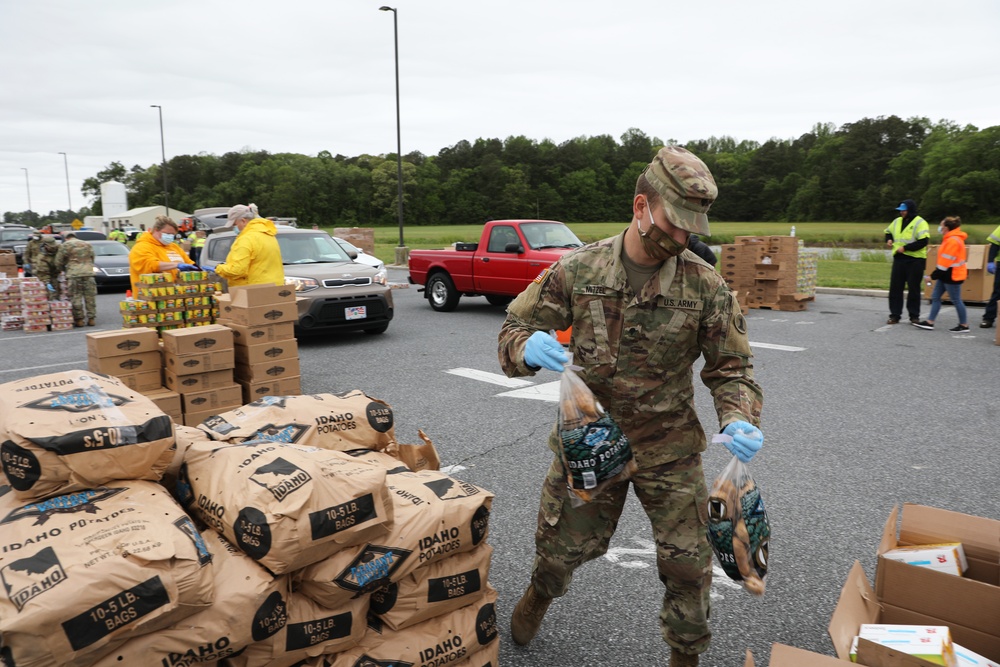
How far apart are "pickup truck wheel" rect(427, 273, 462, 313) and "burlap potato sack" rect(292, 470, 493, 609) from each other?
10.9 m

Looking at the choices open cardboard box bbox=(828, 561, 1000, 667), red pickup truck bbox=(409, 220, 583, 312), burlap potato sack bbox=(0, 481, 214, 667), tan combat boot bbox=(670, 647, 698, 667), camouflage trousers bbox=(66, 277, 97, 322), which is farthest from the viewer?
camouflage trousers bbox=(66, 277, 97, 322)

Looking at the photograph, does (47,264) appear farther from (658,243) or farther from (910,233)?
(910,233)

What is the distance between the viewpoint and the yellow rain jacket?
7.59 meters

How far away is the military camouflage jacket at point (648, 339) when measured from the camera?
2574 millimetres

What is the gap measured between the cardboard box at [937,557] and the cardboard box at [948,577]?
5 centimetres

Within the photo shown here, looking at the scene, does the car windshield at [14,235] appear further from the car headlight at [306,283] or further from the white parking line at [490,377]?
the white parking line at [490,377]

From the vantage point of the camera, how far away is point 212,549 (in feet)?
7.34

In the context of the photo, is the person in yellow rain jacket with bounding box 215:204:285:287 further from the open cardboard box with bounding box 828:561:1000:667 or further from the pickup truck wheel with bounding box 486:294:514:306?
the open cardboard box with bounding box 828:561:1000:667

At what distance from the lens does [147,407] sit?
2.53m

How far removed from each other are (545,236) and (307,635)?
10935 mm

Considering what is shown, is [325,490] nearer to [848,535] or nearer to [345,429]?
[345,429]

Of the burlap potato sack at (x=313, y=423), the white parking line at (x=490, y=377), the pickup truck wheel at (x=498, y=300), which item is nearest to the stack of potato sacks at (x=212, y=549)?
the burlap potato sack at (x=313, y=423)

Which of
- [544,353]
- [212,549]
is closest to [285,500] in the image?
[212,549]

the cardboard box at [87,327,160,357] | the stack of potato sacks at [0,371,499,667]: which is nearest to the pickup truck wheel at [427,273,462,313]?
the cardboard box at [87,327,160,357]
